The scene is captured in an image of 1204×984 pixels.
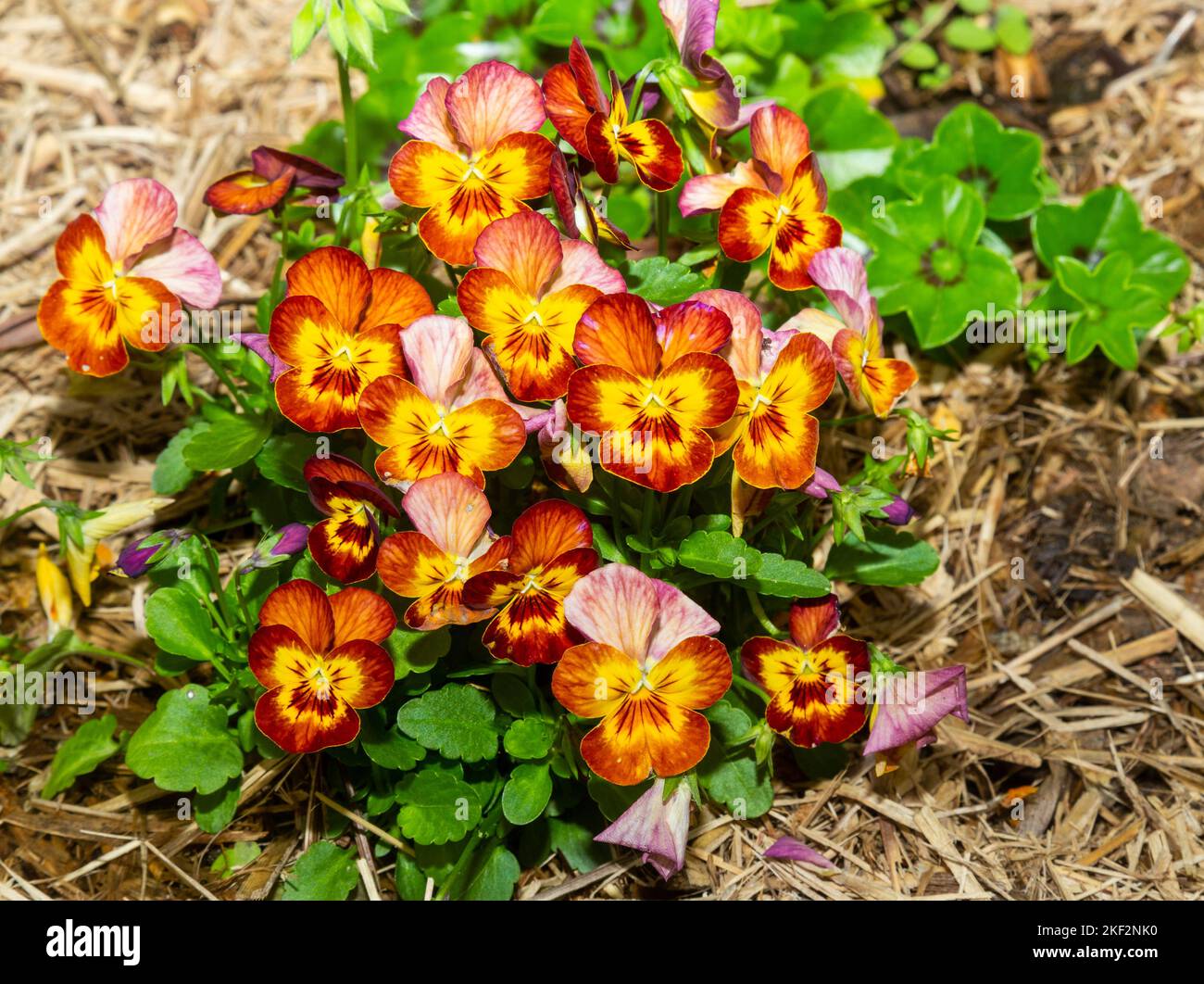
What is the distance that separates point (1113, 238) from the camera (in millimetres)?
2283

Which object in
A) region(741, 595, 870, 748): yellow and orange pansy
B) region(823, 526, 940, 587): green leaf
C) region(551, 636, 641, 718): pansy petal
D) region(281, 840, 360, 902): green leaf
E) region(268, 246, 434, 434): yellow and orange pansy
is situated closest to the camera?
region(551, 636, 641, 718): pansy petal

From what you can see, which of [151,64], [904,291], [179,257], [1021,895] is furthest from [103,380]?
[1021,895]

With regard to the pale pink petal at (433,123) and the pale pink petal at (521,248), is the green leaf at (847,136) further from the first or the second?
the pale pink petal at (521,248)

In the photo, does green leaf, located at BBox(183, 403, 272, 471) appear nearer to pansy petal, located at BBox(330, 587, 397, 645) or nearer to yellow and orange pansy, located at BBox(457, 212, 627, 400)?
pansy petal, located at BBox(330, 587, 397, 645)

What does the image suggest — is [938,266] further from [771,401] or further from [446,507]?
[446,507]

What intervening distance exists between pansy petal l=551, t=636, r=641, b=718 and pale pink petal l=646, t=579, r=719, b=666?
0.05m

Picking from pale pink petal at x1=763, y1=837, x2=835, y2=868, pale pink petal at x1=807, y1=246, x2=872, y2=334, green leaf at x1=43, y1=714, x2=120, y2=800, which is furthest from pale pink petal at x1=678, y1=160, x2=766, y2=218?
green leaf at x1=43, y1=714, x2=120, y2=800

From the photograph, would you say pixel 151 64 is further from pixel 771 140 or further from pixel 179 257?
pixel 771 140

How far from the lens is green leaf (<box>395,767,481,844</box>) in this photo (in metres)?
1.54

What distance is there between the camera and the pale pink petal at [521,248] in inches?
55.6

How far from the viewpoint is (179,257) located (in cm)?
Result: 164
